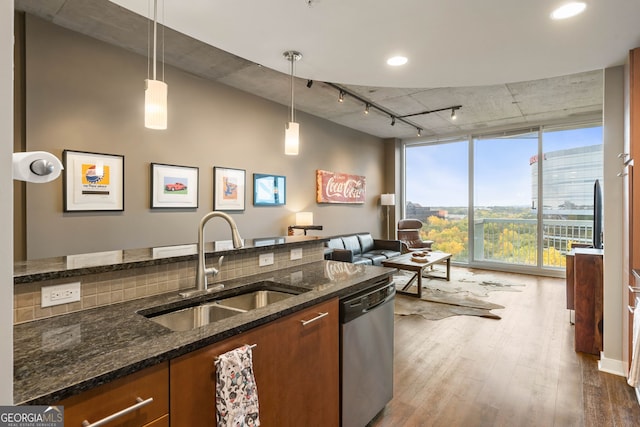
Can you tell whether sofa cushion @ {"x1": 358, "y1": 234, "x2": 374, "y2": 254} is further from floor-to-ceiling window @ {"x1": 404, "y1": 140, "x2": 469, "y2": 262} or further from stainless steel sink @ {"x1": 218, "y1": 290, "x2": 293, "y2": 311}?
stainless steel sink @ {"x1": 218, "y1": 290, "x2": 293, "y2": 311}

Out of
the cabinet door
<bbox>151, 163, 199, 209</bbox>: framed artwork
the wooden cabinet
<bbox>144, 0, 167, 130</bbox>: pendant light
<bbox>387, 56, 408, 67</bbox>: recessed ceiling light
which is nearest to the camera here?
the wooden cabinet

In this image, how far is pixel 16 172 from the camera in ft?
2.19

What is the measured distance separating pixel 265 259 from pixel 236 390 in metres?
1.09

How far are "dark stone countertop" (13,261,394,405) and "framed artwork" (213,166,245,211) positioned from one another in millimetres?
2755

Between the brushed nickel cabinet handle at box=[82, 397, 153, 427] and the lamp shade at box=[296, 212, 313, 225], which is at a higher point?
the lamp shade at box=[296, 212, 313, 225]

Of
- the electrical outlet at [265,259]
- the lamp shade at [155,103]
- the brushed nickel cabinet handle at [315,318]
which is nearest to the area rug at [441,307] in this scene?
the electrical outlet at [265,259]

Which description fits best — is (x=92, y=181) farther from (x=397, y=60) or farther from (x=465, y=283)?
(x=465, y=283)

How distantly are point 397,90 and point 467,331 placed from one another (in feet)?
10.5

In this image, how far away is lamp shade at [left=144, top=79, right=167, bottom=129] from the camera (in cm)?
204

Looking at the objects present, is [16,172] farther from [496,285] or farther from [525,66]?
[496,285]

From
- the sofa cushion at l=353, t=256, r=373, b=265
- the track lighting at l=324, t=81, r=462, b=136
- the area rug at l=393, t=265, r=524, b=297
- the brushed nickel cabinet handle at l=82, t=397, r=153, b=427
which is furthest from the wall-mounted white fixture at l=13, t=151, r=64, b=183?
the area rug at l=393, t=265, r=524, b=297

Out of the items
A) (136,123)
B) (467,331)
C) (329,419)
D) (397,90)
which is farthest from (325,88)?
(329,419)

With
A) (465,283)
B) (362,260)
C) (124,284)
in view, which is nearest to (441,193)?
(465,283)

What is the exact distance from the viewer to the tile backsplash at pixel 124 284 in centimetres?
120
